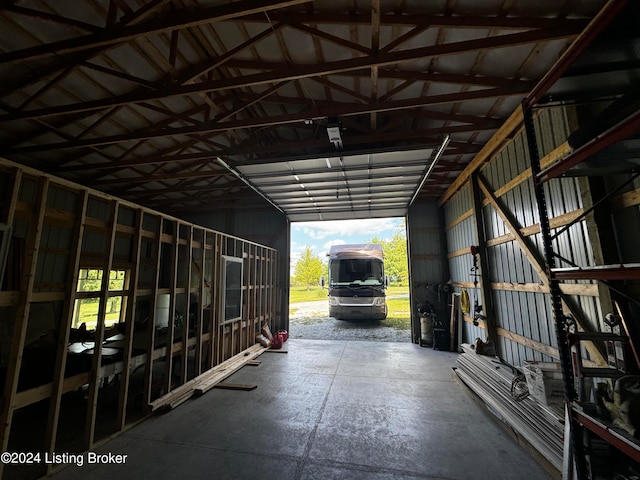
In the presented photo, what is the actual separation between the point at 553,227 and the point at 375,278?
707 cm

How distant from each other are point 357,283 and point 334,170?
5.61 meters

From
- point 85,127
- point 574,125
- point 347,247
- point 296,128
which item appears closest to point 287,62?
point 296,128

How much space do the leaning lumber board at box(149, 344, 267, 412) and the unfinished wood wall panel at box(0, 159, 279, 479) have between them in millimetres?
116

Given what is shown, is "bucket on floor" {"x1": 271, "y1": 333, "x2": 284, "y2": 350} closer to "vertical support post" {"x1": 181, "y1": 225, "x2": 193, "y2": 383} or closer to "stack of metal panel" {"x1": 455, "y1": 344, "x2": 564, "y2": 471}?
"vertical support post" {"x1": 181, "y1": 225, "x2": 193, "y2": 383}

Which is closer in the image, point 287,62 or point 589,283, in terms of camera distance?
point 589,283

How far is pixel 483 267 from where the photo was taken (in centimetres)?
590

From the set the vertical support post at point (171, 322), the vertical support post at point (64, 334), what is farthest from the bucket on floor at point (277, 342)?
the vertical support post at point (64, 334)

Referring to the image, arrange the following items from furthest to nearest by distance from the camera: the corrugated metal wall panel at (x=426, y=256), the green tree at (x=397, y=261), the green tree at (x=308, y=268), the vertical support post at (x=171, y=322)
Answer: the green tree at (x=308, y=268) → the green tree at (x=397, y=261) → the corrugated metal wall panel at (x=426, y=256) → the vertical support post at (x=171, y=322)

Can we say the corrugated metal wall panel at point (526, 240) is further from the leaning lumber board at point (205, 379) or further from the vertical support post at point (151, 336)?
the vertical support post at point (151, 336)

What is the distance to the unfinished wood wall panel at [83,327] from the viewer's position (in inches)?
106

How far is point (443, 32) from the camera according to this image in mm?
3598

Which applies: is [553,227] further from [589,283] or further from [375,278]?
[375,278]

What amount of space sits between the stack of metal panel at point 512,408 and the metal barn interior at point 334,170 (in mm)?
27

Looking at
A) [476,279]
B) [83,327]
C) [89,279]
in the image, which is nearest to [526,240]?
[476,279]
